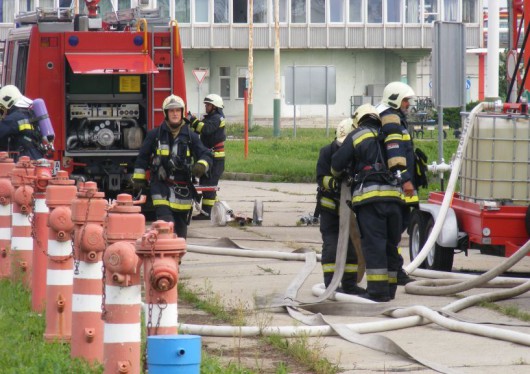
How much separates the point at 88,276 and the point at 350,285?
3764 mm

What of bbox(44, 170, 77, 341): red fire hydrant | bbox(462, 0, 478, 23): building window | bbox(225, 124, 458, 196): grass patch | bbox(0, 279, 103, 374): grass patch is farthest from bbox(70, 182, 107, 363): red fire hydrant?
bbox(462, 0, 478, 23): building window

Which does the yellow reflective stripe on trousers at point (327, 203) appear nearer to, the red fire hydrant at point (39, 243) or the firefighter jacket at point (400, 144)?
the firefighter jacket at point (400, 144)

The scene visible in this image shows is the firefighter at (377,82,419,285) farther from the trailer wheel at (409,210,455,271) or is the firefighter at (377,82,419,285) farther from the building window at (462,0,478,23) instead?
the building window at (462,0,478,23)

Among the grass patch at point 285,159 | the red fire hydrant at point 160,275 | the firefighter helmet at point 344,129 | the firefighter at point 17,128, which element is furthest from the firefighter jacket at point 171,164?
the grass patch at point 285,159

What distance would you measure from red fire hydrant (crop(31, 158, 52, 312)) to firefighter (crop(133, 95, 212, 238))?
2.25 metres

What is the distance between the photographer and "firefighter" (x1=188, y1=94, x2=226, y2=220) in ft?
56.0

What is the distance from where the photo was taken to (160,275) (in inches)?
230

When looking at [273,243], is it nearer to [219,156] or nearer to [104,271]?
[219,156]

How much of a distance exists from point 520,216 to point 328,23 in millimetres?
55141

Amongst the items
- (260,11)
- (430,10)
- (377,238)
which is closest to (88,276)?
(377,238)

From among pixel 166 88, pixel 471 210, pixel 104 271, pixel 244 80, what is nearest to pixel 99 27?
pixel 166 88

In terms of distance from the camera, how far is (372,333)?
8.86 m

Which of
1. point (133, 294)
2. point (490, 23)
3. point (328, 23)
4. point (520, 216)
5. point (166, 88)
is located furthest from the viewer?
point (328, 23)

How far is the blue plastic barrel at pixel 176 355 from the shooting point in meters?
4.96
